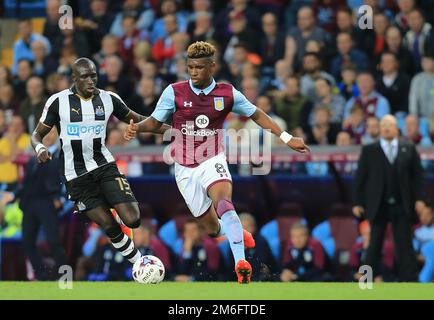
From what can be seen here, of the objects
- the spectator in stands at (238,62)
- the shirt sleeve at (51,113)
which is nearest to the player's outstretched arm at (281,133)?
the shirt sleeve at (51,113)

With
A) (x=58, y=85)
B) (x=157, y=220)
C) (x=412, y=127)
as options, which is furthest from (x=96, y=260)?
(x=412, y=127)

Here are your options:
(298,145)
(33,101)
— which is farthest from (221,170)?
(33,101)

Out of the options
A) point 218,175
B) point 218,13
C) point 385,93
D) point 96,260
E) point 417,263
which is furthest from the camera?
point 218,13

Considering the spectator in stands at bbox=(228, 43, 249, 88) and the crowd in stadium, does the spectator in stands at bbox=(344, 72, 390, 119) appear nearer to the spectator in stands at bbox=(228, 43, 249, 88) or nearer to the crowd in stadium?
the crowd in stadium

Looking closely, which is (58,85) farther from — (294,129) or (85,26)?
(294,129)

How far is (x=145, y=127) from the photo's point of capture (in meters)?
13.3

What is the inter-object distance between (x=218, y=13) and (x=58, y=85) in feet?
10.6

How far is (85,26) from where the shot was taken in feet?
70.1

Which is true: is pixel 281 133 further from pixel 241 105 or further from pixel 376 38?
pixel 376 38

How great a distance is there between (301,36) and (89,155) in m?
7.03

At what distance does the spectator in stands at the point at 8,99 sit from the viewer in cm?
2030

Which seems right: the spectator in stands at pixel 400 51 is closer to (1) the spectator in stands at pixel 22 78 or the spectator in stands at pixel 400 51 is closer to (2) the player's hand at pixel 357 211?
(2) the player's hand at pixel 357 211

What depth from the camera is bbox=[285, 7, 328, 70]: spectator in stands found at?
1970 cm

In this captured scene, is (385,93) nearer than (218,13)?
Yes
